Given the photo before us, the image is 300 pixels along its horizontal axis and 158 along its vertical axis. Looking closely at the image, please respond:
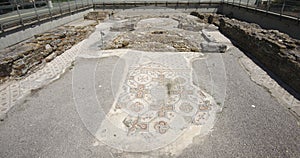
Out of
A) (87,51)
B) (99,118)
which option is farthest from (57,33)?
(99,118)

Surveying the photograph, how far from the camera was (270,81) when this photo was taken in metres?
5.52

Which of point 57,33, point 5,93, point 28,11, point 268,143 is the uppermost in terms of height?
point 28,11

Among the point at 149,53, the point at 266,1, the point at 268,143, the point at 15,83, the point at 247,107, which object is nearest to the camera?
the point at 268,143

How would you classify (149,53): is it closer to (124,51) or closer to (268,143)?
(124,51)

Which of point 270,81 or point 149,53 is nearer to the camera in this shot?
point 270,81

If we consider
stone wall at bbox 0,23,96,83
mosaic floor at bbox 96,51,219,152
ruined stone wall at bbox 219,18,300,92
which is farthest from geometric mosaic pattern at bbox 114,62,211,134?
stone wall at bbox 0,23,96,83

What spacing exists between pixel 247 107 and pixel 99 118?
3.72 m

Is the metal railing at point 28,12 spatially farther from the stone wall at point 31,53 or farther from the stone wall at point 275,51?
the stone wall at point 275,51

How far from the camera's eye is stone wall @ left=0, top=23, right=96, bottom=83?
563 cm

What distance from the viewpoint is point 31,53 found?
254 inches

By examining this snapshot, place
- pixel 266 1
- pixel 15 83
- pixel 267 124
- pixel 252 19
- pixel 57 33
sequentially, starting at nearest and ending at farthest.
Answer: pixel 267 124 < pixel 15 83 < pixel 57 33 < pixel 266 1 < pixel 252 19

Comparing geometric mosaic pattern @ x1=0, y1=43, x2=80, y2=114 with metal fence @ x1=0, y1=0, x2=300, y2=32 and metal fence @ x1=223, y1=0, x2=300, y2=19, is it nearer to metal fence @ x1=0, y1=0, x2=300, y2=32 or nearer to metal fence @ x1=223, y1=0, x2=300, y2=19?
metal fence @ x1=0, y1=0, x2=300, y2=32

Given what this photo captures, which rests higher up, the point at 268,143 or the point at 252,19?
the point at 252,19

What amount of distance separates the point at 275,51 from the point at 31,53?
9095mm
